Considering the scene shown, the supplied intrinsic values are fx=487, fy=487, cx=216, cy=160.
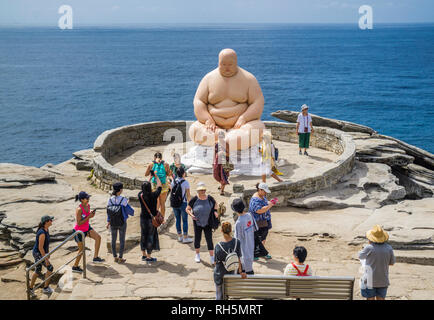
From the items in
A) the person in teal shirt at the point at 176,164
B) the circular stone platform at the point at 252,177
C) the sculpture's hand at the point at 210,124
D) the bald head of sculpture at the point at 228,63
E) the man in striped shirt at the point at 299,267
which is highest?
the bald head of sculpture at the point at 228,63

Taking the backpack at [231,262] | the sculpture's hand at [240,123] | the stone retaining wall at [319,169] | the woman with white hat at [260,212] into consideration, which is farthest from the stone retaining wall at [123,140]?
the backpack at [231,262]

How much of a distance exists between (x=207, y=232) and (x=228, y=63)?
685cm

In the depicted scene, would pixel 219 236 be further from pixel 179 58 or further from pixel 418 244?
pixel 179 58

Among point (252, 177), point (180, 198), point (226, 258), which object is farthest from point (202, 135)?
point (226, 258)

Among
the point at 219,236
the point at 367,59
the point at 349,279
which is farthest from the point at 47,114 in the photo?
the point at 367,59

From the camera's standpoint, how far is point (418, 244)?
9.47m

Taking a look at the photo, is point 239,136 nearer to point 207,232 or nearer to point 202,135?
point 202,135

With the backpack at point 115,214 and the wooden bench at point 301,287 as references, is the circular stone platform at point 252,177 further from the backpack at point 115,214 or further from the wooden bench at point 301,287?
the wooden bench at point 301,287

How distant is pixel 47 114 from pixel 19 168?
35225 mm

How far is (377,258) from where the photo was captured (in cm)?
643

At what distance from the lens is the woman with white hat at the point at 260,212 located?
8.23 m

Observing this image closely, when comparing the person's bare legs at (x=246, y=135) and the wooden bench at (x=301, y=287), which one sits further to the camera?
the person's bare legs at (x=246, y=135)

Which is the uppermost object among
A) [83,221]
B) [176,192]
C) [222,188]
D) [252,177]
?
[176,192]

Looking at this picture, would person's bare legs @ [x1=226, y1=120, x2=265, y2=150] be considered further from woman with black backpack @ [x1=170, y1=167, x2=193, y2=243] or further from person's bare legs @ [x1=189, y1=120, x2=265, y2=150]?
woman with black backpack @ [x1=170, y1=167, x2=193, y2=243]
